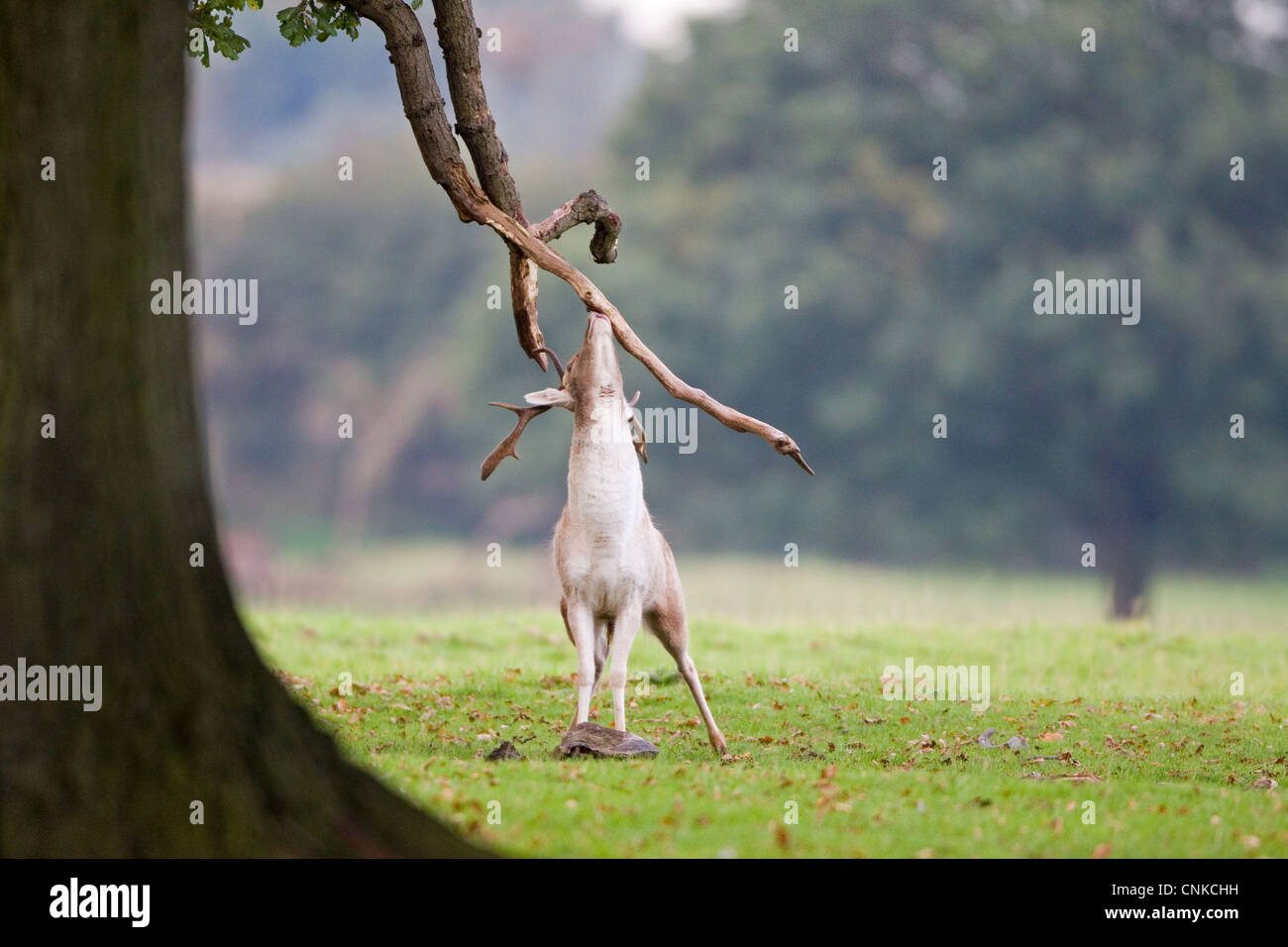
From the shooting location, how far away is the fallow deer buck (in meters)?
8.97

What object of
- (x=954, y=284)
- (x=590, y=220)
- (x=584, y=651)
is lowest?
(x=584, y=651)

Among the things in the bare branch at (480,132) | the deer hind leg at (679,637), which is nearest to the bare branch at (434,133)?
the bare branch at (480,132)

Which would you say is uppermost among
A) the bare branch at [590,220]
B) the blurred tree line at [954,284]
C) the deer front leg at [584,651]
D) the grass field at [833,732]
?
the blurred tree line at [954,284]

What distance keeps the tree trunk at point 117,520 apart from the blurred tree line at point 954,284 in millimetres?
29737

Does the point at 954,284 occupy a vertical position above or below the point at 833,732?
above

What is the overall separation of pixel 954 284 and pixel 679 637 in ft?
99.8

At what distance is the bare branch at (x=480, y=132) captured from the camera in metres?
10.1

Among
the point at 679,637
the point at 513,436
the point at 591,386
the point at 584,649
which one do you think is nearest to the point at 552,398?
the point at 591,386

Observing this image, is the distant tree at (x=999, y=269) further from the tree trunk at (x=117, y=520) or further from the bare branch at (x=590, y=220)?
the tree trunk at (x=117, y=520)

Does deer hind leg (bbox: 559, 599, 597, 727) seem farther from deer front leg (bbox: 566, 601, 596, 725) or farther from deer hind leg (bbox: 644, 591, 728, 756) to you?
deer hind leg (bbox: 644, 591, 728, 756)

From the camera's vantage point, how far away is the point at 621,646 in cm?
901

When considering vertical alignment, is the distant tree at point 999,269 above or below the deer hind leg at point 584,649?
above

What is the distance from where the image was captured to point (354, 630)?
53.3 ft

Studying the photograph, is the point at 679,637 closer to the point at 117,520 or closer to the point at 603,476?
the point at 603,476
